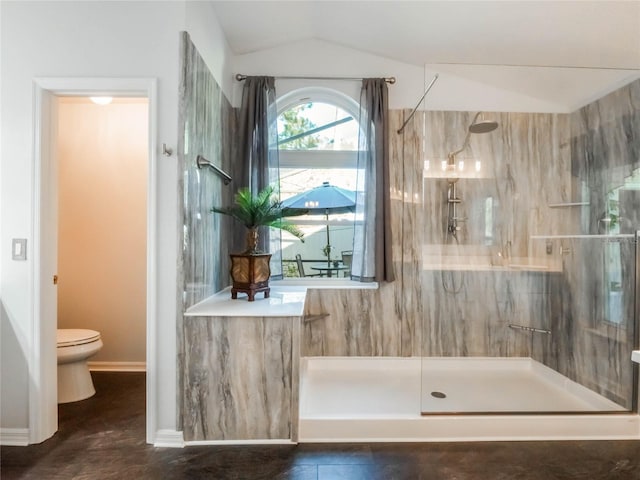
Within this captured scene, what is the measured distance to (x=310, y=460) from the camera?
1814 mm

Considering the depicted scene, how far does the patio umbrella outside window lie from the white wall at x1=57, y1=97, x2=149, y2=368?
4.43 feet

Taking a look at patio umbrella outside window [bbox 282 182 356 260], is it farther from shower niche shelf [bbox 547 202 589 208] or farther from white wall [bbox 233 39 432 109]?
shower niche shelf [bbox 547 202 589 208]

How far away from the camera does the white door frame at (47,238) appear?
6.26 ft

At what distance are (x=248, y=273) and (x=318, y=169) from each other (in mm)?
1349

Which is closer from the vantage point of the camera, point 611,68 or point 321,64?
point 611,68

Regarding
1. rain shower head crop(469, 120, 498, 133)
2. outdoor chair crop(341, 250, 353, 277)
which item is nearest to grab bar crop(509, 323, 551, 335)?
outdoor chair crop(341, 250, 353, 277)

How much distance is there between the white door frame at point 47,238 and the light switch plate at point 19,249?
65 millimetres

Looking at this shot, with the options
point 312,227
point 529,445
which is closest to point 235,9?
point 312,227

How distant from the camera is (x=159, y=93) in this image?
1.92 metres

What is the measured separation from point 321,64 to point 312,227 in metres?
1.46

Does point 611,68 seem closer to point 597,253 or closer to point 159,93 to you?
point 597,253

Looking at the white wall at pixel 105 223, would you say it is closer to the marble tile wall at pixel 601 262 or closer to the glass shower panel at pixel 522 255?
the glass shower panel at pixel 522 255

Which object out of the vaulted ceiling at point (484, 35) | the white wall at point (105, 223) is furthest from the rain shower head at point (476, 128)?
the white wall at point (105, 223)

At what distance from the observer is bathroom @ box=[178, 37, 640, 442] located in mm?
2549
